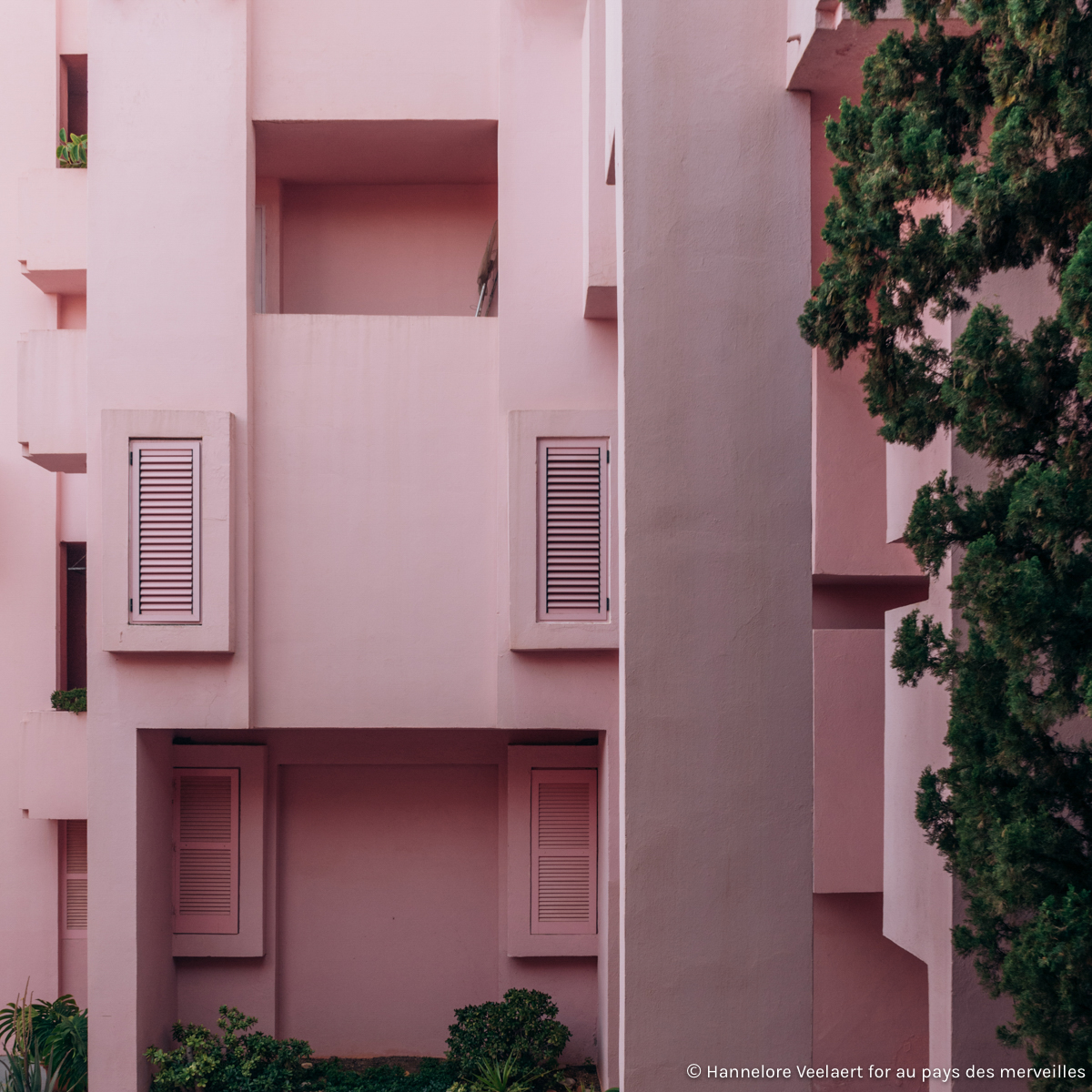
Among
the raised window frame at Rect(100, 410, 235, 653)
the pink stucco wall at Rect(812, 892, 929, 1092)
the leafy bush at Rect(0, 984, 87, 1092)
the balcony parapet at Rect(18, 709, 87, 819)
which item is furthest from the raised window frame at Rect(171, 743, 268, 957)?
the pink stucco wall at Rect(812, 892, 929, 1092)

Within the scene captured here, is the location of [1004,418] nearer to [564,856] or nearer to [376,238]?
[564,856]

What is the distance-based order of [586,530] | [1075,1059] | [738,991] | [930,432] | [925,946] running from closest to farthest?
[1075,1059], [930,432], [925,946], [738,991], [586,530]

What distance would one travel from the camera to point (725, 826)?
5039mm

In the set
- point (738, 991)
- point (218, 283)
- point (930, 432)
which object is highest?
point (218, 283)

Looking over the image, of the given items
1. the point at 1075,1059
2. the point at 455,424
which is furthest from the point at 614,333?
the point at 1075,1059

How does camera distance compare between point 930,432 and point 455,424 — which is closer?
point 930,432

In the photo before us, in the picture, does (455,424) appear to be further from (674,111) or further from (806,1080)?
(806,1080)

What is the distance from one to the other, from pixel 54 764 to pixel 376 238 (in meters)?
4.87

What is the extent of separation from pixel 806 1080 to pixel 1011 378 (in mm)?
3546

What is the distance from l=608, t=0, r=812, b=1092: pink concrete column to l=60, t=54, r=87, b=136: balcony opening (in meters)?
5.86

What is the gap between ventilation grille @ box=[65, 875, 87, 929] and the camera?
28.3ft

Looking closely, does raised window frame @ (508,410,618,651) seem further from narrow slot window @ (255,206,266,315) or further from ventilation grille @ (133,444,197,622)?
narrow slot window @ (255,206,266,315)

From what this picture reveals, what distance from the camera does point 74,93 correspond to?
30.0ft

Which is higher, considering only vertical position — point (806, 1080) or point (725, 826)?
point (725, 826)
